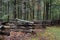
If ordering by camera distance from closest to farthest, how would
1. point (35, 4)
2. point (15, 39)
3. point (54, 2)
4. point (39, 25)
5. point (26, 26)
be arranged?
point (15, 39) < point (26, 26) < point (39, 25) < point (54, 2) < point (35, 4)

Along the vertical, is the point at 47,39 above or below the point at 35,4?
below

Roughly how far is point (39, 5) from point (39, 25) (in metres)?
8.20

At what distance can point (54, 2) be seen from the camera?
2005cm

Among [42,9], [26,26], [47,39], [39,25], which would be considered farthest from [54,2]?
[47,39]

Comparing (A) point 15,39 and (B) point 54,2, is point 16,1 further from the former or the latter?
(A) point 15,39

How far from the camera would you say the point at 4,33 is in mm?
10555

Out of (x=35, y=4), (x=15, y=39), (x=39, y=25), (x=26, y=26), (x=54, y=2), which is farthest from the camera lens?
(x=35, y=4)

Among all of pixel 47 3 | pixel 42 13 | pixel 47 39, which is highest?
pixel 47 3

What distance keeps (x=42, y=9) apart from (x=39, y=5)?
0.70 metres

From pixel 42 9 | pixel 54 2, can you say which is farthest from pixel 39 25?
pixel 42 9

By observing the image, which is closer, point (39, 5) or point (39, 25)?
point (39, 25)

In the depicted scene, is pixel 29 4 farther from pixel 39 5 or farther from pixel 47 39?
pixel 47 39

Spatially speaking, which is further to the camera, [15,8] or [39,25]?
[15,8]

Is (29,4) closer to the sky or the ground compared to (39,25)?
closer to the sky
